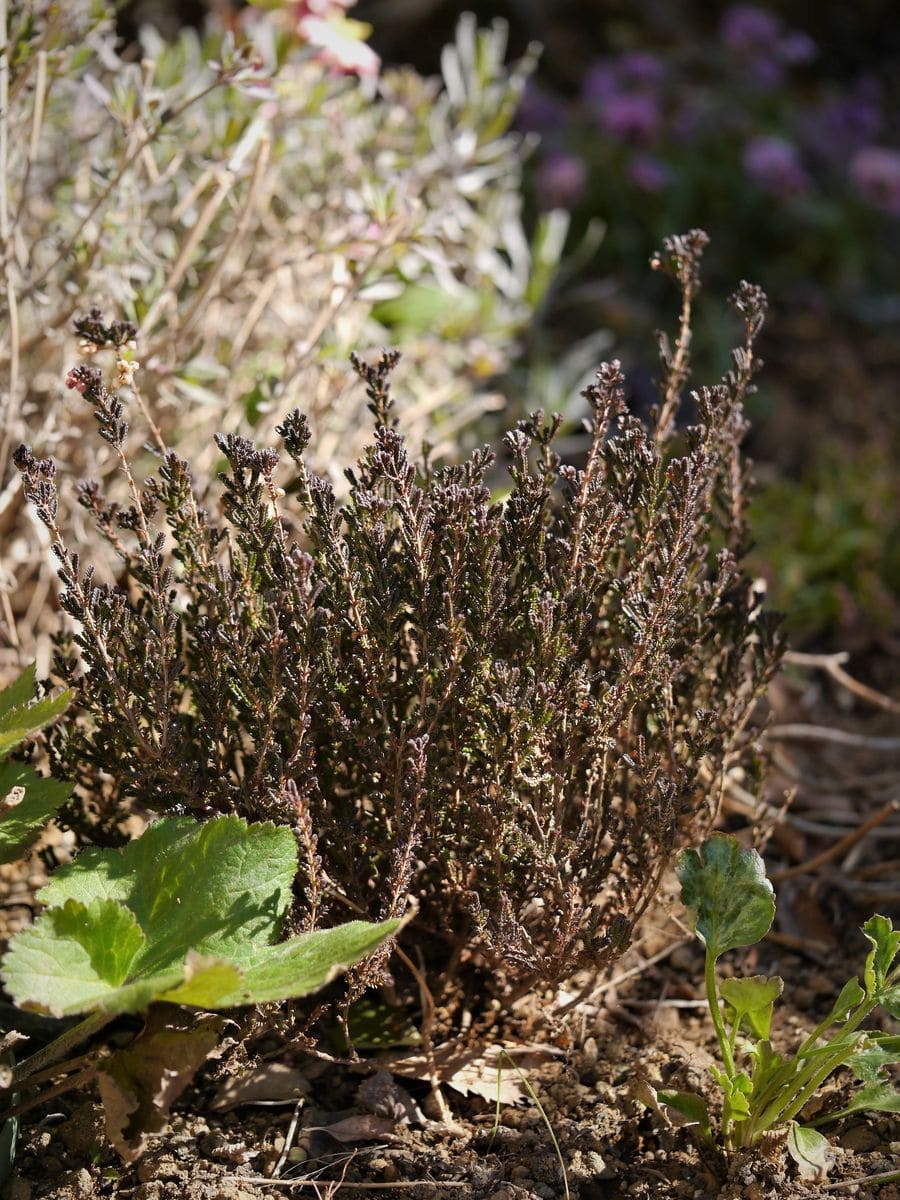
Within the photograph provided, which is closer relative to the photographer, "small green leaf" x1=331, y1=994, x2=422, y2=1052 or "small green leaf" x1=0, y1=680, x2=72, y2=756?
"small green leaf" x1=0, y1=680, x2=72, y2=756

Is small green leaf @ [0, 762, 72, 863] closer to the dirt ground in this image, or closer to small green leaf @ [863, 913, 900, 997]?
the dirt ground

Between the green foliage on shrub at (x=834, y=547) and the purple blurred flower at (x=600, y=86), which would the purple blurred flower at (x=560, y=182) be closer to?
the purple blurred flower at (x=600, y=86)

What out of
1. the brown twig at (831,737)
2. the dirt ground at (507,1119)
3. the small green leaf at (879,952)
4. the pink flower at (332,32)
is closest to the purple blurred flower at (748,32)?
the pink flower at (332,32)

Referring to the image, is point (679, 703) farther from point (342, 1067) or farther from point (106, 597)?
point (106, 597)

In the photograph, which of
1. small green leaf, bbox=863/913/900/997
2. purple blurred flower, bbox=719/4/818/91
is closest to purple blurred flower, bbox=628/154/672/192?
purple blurred flower, bbox=719/4/818/91

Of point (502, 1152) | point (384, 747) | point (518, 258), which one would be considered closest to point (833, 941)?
point (502, 1152)
